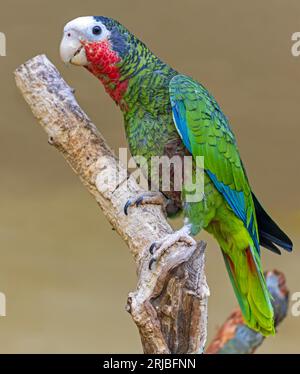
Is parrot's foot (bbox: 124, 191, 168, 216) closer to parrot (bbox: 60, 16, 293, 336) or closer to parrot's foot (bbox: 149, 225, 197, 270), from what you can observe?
parrot (bbox: 60, 16, 293, 336)

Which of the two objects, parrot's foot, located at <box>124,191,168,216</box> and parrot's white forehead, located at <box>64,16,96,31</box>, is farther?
parrot's foot, located at <box>124,191,168,216</box>

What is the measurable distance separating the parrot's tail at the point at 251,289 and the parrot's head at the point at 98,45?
1170mm

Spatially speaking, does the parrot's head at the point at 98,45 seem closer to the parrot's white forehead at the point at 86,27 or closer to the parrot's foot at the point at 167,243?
the parrot's white forehead at the point at 86,27

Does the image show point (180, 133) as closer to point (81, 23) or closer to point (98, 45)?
point (98, 45)

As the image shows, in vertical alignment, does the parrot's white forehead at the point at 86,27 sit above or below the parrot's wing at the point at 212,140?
above

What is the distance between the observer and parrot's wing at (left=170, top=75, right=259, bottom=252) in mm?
2902

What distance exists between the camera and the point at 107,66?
2936 mm

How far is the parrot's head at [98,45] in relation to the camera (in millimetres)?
2859

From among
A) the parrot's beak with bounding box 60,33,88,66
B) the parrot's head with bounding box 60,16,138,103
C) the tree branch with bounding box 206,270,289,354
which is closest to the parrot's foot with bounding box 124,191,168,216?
the parrot's head with bounding box 60,16,138,103

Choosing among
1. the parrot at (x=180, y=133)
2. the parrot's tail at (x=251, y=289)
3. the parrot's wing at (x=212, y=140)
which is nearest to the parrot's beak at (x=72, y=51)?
the parrot at (x=180, y=133)

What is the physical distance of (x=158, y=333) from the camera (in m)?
2.53

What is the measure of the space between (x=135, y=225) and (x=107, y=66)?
2.71 ft

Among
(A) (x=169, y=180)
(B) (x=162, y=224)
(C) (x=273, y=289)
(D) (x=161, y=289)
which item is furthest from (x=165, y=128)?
(C) (x=273, y=289)

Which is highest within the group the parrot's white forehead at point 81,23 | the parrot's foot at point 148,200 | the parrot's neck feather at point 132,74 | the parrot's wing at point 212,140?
the parrot's white forehead at point 81,23
